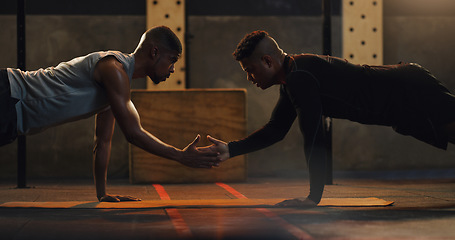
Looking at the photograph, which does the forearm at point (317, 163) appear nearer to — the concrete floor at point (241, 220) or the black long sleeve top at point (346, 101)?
the black long sleeve top at point (346, 101)

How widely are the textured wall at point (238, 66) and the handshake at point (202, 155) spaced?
9.84 ft

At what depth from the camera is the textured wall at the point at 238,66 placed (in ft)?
22.6

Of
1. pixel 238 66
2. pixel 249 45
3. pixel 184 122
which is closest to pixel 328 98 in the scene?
pixel 249 45

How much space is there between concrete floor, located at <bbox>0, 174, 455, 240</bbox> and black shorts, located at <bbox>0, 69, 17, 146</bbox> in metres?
0.50

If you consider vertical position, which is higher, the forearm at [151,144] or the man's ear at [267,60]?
the man's ear at [267,60]

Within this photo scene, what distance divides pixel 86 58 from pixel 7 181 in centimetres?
324

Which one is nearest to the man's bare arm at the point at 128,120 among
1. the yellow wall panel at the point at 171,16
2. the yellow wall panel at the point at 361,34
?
the yellow wall panel at the point at 171,16

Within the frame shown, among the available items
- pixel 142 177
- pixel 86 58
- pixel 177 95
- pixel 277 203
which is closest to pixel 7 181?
pixel 142 177

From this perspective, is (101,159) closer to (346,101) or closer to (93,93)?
(93,93)

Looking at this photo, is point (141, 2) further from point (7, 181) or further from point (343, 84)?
point (343, 84)

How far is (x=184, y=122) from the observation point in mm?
6023

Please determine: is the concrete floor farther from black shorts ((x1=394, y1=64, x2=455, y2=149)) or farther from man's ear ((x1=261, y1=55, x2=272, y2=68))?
man's ear ((x1=261, y1=55, x2=272, y2=68))

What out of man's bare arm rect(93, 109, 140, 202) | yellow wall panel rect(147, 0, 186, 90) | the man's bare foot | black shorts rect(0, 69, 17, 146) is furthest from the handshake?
yellow wall panel rect(147, 0, 186, 90)

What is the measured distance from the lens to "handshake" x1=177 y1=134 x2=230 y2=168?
367 centimetres
